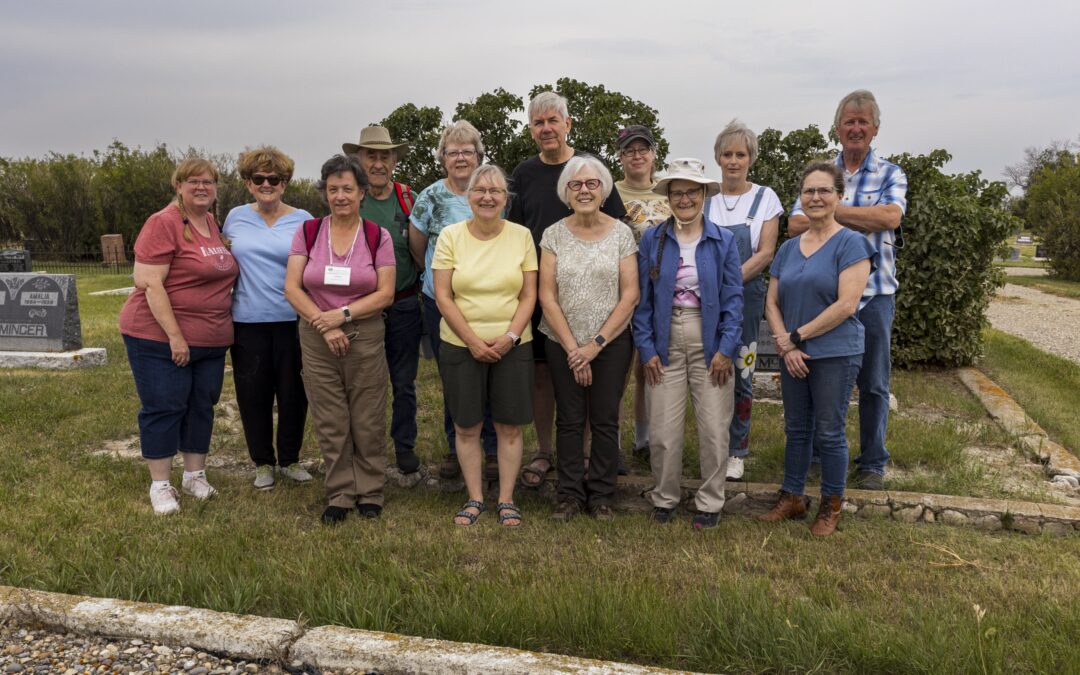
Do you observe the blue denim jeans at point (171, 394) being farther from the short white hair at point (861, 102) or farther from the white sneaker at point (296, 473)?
the short white hair at point (861, 102)

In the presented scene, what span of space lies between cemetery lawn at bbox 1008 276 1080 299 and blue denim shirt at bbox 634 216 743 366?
1705cm

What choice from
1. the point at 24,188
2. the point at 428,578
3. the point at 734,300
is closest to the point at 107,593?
the point at 428,578

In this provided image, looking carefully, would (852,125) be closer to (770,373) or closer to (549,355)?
Answer: (549,355)

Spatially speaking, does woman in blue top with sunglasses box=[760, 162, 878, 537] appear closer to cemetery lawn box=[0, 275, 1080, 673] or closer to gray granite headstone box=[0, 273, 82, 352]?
cemetery lawn box=[0, 275, 1080, 673]

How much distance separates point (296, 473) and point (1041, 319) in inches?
529

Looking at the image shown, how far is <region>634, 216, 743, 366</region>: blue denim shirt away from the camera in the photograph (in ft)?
13.0

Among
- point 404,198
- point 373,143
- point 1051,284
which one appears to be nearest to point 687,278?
→ point 404,198

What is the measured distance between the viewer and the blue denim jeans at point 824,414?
12.8ft

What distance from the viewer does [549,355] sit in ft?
13.8

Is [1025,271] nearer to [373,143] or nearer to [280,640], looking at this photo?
[373,143]

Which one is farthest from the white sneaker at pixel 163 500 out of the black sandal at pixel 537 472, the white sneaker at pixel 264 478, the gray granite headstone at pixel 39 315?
the gray granite headstone at pixel 39 315

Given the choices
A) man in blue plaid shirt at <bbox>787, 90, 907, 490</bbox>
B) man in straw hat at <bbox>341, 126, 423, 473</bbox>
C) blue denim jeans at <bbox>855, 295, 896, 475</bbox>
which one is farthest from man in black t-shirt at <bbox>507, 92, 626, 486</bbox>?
blue denim jeans at <bbox>855, 295, 896, 475</bbox>

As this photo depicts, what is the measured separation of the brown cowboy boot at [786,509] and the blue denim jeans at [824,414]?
11cm

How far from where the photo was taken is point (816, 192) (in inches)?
150
